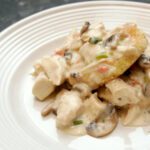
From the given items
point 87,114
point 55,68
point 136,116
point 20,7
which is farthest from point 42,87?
point 20,7

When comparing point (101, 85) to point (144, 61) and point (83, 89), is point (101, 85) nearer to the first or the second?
point (83, 89)

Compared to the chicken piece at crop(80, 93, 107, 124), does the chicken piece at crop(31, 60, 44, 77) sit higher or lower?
higher

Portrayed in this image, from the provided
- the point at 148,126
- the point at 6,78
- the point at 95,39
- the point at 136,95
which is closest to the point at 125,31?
the point at 95,39

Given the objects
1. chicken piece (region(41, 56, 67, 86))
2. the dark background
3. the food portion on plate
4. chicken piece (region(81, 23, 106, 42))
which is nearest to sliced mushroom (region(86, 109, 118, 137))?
the food portion on plate

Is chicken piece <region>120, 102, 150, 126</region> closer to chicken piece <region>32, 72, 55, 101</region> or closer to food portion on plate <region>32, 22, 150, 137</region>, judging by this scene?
food portion on plate <region>32, 22, 150, 137</region>

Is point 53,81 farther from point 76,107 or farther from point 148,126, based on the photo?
point 148,126

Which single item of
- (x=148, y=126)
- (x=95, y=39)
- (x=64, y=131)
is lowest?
(x=148, y=126)

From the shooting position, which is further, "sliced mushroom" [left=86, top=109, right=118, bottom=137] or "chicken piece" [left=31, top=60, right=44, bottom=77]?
"chicken piece" [left=31, top=60, right=44, bottom=77]
